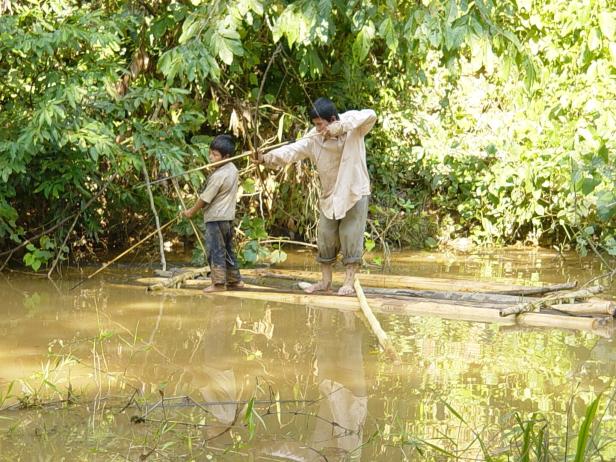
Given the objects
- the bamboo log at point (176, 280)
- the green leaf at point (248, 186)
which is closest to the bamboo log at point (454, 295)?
the bamboo log at point (176, 280)

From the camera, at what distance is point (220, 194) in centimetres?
750

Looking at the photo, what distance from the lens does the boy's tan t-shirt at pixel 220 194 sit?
7.41m

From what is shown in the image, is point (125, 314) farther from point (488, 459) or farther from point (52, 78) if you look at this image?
point (488, 459)

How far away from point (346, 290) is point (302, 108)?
3364 millimetres

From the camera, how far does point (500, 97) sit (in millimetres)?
12391

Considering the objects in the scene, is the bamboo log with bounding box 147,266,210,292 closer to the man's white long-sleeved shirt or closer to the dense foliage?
the dense foliage

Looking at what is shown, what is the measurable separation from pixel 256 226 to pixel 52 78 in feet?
8.07

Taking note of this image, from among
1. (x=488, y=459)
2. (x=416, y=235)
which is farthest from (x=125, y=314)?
(x=416, y=235)

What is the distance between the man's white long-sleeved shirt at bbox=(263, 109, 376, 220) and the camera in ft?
A: 22.9

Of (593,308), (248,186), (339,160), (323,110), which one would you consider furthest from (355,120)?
(248,186)

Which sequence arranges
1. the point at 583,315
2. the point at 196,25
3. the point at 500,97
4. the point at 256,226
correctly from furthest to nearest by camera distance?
the point at 500,97 < the point at 256,226 < the point at 196,25 < the point at 583,315

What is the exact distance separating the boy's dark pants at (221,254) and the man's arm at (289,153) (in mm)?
775

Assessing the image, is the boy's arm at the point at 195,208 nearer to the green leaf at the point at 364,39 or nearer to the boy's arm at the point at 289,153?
the boy's arm at the point at 289,153

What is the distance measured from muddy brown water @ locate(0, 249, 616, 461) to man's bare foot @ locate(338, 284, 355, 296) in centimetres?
34
